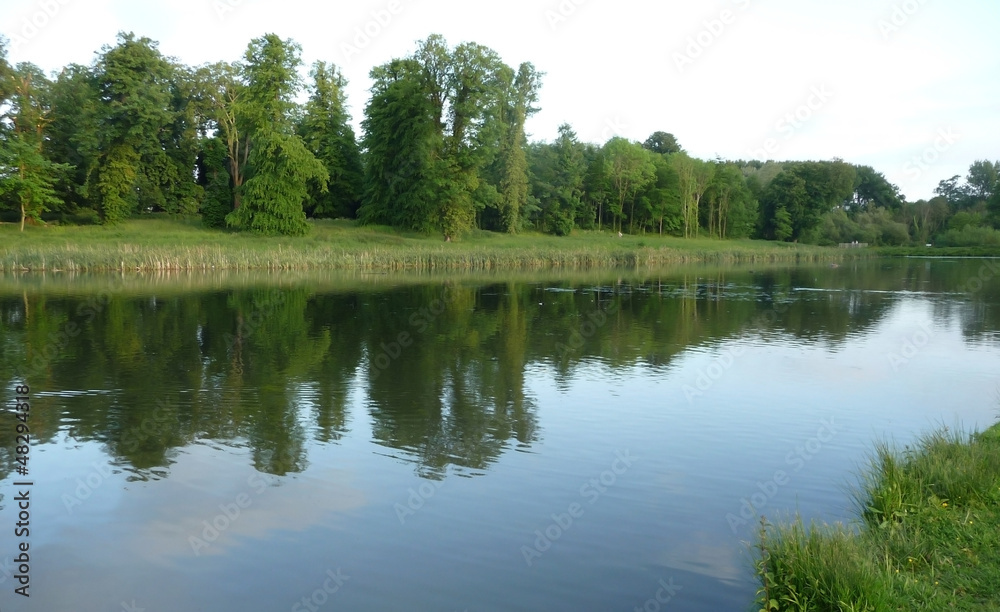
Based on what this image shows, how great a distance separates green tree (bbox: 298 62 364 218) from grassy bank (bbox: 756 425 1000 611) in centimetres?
6013

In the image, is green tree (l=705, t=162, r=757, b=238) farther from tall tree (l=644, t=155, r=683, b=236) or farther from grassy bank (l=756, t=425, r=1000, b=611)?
grassy bank (l=756, t=425, r=1000, b=611)

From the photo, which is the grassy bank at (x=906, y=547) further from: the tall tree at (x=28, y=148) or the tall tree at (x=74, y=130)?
the tall tree at (x=74, y=130)

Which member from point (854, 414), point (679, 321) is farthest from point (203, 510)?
point (679, 321)

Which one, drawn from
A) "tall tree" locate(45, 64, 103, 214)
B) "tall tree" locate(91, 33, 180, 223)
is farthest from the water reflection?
"tall tree" locate(45, 64, 103, 214)

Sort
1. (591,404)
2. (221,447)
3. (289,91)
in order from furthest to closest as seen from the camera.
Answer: (289,91) < (591,404) < (221,447)

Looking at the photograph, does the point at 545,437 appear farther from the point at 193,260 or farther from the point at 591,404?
the point at 193,260

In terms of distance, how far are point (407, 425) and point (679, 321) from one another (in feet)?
45.9

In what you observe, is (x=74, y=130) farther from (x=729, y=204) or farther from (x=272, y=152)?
(x=729, y=204)

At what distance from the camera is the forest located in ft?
180

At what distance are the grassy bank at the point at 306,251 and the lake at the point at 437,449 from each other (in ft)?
62.5

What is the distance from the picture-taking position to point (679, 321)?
23016mm

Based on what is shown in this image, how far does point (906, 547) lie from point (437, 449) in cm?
547

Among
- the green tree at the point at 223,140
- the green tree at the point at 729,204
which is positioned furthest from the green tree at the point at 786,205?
the green tree at the point at 223,140

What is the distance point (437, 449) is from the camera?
9680 millimetres
